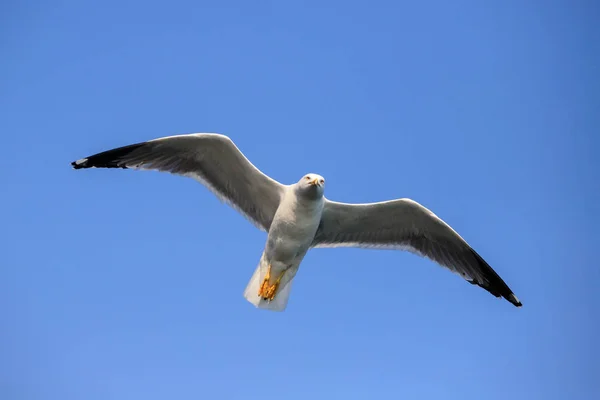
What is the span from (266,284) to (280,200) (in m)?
0.95

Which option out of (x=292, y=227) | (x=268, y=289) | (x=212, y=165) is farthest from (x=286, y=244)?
(x=212, y=165)

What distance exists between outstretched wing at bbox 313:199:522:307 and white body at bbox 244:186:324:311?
426 millimetres

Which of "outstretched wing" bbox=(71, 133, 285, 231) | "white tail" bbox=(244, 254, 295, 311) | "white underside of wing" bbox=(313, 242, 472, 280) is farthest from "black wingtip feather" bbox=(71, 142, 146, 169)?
"white underside of wing" bbox=(313, 242, 472, 280)

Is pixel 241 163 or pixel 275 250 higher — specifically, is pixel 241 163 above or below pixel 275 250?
above

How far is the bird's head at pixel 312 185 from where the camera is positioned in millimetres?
7965

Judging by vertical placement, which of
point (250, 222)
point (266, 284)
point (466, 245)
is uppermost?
point (466, 245)

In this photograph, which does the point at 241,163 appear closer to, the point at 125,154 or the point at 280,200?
the point at 280,200

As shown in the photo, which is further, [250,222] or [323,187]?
[250,222]

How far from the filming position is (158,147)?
862 cm

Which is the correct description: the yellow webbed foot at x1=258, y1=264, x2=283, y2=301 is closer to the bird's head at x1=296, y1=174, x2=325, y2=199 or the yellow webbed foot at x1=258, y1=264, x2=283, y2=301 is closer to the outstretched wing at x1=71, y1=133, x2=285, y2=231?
the outstretched wing at x1=71, y1=133, x2=285, y2=231

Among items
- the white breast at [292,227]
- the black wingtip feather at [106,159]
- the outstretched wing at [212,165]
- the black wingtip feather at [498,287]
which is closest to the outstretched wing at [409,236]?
the black wingtip feather at [498,287]

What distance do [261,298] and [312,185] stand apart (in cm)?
149

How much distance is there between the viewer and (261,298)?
28.1ft

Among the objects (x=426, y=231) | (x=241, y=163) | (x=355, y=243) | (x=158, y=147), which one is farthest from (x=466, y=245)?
(x=158, y=147)
